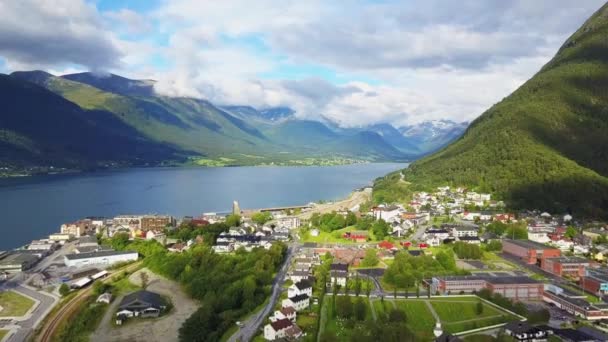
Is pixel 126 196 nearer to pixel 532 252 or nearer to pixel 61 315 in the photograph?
pixel 61 315

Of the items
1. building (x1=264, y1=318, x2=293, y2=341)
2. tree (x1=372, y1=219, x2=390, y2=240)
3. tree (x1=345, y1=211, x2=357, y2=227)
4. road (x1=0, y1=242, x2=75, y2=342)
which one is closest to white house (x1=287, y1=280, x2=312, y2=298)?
building (x1=264, y1=318, x2=293, y2=341)

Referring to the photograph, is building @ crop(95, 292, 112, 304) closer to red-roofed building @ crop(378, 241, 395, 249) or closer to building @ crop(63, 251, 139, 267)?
building @ crop(63, 251, 139, 267)

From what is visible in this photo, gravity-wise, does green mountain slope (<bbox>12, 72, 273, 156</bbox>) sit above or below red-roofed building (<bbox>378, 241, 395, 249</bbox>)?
above

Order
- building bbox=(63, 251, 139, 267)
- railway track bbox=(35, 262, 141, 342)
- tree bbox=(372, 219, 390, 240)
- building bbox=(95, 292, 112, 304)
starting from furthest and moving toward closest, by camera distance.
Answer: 1. tree bbox=(372, 219, 390, 240)
2. building bbox=(63, 251, 139, 267)
3. building bbox=(95, 292, 112, 304)
4. railway track bbox=(35, 262, 141, 342)

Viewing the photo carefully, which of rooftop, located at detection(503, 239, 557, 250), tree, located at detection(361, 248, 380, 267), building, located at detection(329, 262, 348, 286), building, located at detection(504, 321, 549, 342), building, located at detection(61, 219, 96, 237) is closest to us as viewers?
building, located at detection(504, 321, 549, 342)

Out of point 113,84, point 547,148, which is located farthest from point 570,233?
point 113,84

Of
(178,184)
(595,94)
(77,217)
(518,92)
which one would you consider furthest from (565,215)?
(178,184)

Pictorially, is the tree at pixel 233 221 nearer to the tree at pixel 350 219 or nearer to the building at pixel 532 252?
the tree at pixel 350 219

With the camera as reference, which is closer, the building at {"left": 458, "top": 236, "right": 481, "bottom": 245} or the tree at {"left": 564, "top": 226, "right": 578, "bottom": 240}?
the building at {"left": 458, "top": 236, "right": 481, "bottom": 245}

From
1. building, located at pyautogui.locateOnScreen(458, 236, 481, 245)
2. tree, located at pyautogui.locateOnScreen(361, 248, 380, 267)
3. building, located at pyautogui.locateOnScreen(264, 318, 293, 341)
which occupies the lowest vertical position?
building, located at pyautogui.locateOnScreen(264, 318, 293, 341)
